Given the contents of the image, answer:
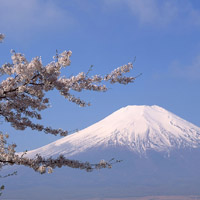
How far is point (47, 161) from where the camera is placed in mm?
7160

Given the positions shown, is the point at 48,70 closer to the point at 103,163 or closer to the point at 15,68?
the point at 15,68

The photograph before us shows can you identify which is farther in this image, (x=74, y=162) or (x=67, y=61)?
(x=74, y=162)

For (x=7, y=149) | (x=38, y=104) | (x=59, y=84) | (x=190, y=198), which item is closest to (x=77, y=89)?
(x=59, y=84)

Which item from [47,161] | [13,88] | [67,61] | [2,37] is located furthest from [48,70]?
[47,161]

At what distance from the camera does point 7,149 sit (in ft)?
24.6

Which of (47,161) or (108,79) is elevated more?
(108,79)

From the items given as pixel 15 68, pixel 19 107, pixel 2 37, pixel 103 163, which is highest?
pixel 2 37

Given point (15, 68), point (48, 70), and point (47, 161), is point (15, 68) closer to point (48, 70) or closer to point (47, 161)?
point (48, 70)

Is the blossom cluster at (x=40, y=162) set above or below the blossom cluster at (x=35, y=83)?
below

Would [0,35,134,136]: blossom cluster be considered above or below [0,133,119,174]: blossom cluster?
above

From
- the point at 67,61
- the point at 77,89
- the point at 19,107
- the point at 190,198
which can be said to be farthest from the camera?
the point at 190,198

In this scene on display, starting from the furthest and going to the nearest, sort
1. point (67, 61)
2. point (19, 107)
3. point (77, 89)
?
point (19, 107), point (77, 89), point (67, 61)

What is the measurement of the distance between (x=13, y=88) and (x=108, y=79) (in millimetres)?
1621

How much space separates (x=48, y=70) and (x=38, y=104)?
980mm
